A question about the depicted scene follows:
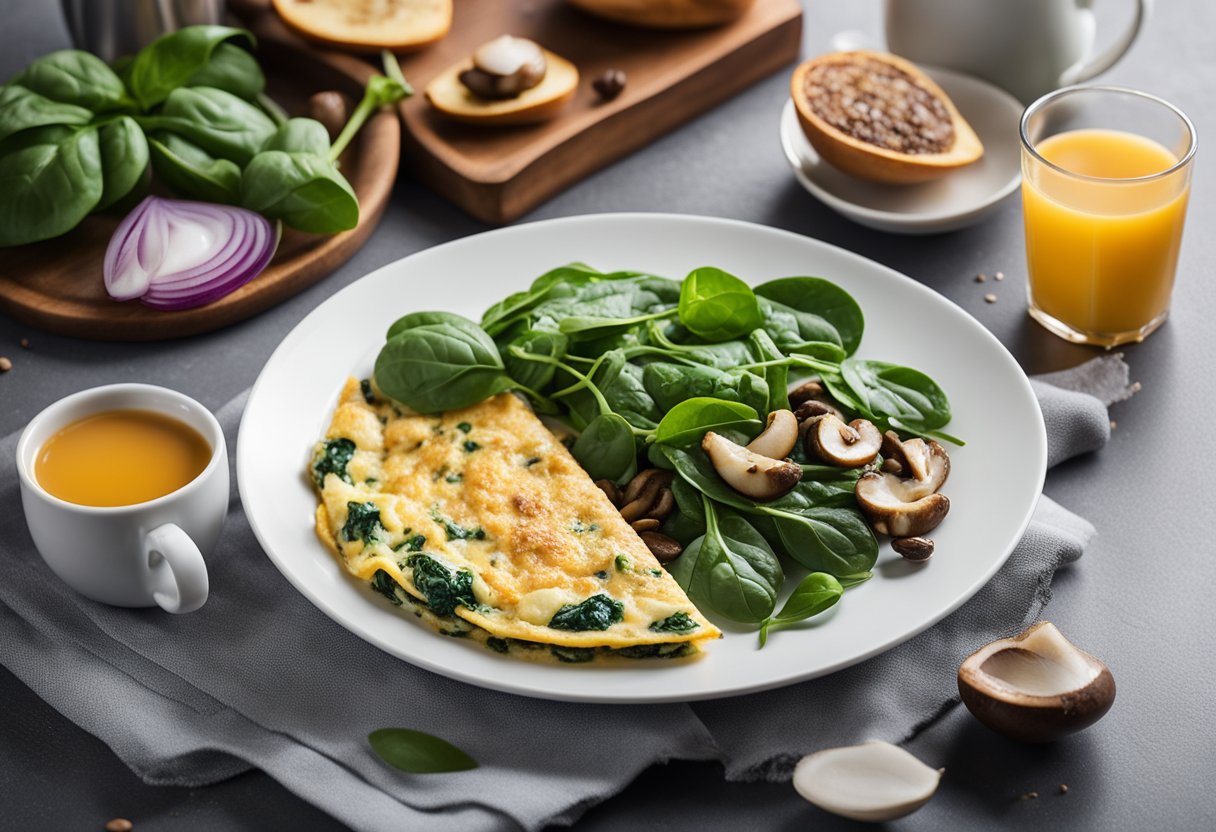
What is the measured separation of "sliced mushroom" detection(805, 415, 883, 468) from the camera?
102 inches

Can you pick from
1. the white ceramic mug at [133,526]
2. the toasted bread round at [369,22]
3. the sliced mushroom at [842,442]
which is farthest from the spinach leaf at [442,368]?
the toasted bread round at [369,22]

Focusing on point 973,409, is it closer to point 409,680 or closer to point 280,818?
point 409,680

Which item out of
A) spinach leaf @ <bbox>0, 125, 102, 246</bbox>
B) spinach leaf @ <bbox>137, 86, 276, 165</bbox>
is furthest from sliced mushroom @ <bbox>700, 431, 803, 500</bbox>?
spinach leaf @ <bbox>0, 125, 102, 246</bbox>

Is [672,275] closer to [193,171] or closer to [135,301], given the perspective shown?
[193,171]

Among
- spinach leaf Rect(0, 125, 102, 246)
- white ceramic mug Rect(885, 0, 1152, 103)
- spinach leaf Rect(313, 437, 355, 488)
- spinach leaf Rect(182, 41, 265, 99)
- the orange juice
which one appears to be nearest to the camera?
spinach leaf Rect(313, 437, 355, 488)

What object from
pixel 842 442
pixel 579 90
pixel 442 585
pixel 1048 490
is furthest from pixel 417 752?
pixel 579 90

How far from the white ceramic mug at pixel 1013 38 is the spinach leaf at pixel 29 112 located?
2402 mm

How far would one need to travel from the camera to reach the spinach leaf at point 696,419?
2.56m

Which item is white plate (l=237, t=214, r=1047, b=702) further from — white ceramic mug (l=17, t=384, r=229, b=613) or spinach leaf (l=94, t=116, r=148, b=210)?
spinach leaf (l=94, t=116, r=148, b=210)

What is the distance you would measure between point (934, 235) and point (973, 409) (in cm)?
102

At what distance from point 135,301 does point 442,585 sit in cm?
150

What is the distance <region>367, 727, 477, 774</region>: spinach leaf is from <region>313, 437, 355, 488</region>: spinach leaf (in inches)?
23.1

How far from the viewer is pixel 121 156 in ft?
10.9

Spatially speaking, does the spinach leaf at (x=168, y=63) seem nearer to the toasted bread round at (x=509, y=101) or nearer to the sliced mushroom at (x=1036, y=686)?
the toasted bread round at (x=509, y=101)
